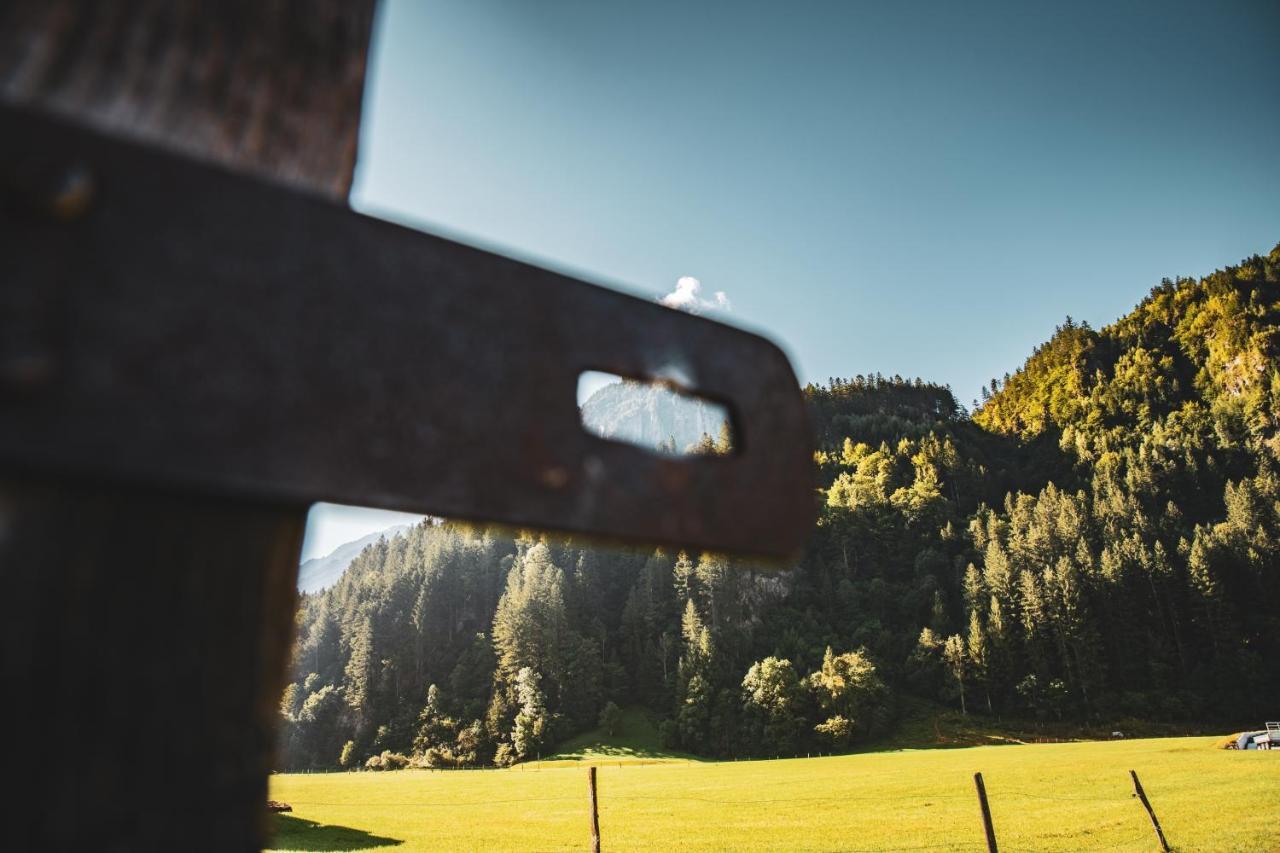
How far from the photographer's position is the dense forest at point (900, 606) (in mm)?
69250

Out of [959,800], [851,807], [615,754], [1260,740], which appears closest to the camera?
[959,800]

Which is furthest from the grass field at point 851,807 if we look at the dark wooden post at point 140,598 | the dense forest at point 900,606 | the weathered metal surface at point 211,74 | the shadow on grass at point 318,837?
the weathered metal surface at point 211,74

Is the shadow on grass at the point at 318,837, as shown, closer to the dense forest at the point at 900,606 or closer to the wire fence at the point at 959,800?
the wire fence at the point at 959,800

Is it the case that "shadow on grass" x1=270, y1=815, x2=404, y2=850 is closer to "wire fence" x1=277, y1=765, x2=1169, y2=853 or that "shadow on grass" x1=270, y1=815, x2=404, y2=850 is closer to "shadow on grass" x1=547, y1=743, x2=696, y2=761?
"wire fence" x1=277, y1=765, x2=1169, y2=853

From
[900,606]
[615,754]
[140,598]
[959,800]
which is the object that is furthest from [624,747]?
[140,598]

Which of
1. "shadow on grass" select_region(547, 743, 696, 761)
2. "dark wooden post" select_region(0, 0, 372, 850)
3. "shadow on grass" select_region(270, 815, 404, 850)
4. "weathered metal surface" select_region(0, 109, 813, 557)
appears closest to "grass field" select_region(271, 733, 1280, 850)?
"shadow on grass" select_region(270, 815, 404, 850)

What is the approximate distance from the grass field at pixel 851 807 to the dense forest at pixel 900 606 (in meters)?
23.2

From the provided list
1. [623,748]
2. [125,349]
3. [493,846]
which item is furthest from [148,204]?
[623,748]

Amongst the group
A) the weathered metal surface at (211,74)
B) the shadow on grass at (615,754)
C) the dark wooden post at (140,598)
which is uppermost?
the weathered metal surface at (211,74)

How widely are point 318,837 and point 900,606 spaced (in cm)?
7665

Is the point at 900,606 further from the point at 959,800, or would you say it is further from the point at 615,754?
the point at 959,800

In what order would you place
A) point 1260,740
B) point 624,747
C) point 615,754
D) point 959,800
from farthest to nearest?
point 624,747, point 615,754, point 1260,740, point 959,800

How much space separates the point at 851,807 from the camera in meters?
28.1

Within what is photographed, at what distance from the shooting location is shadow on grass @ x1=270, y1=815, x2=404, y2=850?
22.8 meters
